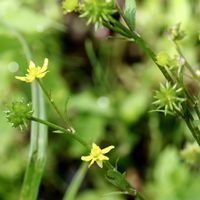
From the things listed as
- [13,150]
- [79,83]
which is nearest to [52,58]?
[79,83]

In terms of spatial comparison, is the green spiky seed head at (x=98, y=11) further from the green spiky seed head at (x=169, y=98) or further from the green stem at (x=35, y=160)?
the green stem at (x=35, y=160)

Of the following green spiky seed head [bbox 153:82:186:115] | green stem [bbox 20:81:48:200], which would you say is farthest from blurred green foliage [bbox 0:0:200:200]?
green spiky seed head [bbox 153:82:186:115]

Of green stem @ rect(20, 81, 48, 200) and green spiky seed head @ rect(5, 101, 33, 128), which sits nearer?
green spiky seed head @ rect(5, 101, 33, 128)

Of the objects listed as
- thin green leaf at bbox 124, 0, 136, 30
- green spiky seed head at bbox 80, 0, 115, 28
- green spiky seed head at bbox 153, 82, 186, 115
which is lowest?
green spiky seed head at bbox 153, 82, 186, 115

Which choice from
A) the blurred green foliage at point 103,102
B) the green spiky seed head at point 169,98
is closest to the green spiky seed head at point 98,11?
the green spiky seed head at point 169,98

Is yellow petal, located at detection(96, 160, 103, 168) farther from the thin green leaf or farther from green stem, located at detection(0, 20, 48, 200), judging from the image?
green stem, located at detection(0, 20, 48, 200)

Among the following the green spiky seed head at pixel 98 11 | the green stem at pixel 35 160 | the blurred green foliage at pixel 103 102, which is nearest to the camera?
the green spiky seed head at pixel 98 11

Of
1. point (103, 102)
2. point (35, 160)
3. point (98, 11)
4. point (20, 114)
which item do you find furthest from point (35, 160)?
point (103, 102)

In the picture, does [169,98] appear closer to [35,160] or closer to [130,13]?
[130,13]
